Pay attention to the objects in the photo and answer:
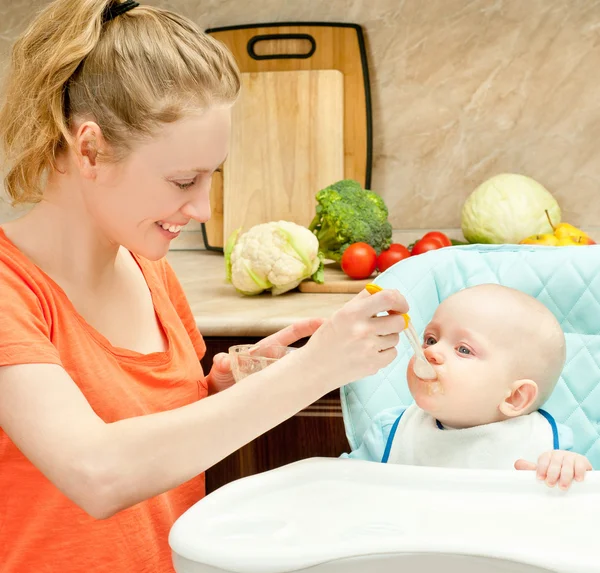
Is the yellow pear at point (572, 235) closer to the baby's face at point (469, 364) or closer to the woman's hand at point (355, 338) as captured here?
the baby's face at point (469, 364)

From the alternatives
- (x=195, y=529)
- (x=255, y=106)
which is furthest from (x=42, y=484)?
(x=255, y=106)

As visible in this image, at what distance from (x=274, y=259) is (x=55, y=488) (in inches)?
30.1

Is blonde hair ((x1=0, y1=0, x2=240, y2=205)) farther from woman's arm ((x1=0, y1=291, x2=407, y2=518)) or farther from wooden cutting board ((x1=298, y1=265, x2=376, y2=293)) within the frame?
wooden cutting board ((x1=298, y1=265, x2=376, y2=293))

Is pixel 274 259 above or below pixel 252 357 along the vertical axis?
below

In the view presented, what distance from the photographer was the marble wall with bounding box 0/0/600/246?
217 centimetres

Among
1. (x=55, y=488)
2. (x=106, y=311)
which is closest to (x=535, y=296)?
(x=106, y=311)

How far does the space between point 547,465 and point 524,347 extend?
0.86ft

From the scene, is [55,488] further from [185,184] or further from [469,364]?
[469,364]

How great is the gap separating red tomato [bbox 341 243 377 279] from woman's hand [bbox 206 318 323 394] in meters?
0.53

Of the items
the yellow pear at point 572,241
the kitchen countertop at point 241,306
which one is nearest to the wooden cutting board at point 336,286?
the kitchen countertop at point 241,306

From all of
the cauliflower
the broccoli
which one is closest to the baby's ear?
the cauliflower

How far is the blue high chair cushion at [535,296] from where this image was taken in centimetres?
121

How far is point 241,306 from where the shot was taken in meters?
1.63

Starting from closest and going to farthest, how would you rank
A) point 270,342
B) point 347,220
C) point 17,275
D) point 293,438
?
point 17,275 < point 270,342 < point 293,438 < point 347,220
